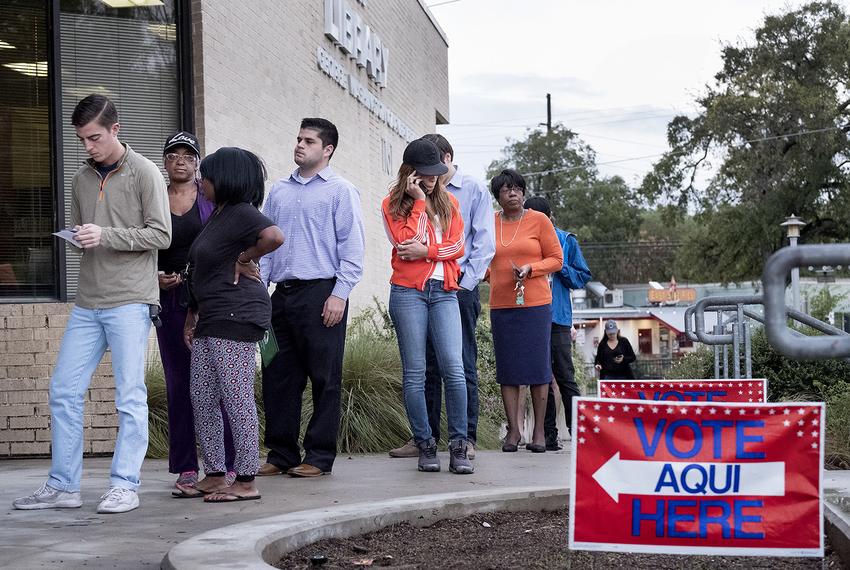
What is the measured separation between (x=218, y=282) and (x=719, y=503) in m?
2.75

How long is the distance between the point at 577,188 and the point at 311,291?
67.4 meters

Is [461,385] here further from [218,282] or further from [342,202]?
[218,282]

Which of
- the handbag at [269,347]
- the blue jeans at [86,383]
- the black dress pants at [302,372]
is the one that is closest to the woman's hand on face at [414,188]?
the black dress pants at [302,372]

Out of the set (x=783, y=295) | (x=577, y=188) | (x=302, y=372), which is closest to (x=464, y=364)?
(x=302, y=372)

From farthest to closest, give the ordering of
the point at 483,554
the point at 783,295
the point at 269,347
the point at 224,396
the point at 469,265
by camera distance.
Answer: the point at 469,265 < the point at 269,347 < the point at 224,396 < the point at 483,554 < the point at 783,295

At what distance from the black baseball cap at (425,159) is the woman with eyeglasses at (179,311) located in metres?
1.24

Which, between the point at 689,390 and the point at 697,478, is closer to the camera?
the point at 697,478

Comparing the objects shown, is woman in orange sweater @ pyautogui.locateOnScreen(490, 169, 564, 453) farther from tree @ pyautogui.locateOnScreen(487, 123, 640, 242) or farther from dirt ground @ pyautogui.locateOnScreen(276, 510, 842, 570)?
tree @ pyautogui.locateOnScreen(487, 123, 640, 242)

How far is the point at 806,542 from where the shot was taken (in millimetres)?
3586

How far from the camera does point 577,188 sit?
238ft

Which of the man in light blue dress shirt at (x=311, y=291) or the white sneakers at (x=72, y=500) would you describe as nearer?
the white sneakers at (x=72, y=500)

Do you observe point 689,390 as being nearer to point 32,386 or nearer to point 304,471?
point 304,471

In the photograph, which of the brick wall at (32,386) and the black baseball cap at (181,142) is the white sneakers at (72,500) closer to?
the black baseball cap at (181,142)

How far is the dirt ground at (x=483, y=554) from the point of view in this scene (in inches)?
158
